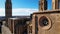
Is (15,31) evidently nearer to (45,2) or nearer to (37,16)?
(37,16)

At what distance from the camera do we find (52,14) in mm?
7621

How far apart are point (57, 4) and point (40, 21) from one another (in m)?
8.25

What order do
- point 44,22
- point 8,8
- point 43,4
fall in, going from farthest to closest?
point 8,8 < point 43,4 < point 44,22

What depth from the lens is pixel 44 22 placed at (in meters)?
8.38

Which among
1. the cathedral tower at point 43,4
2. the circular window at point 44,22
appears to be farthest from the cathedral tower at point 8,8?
the circular window at point 44,22

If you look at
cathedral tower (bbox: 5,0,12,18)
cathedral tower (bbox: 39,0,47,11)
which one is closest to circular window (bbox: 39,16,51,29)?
cathedral tower (bbox: 39,0,47,11)

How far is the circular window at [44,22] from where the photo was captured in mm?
7988

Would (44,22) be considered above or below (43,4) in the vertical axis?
below

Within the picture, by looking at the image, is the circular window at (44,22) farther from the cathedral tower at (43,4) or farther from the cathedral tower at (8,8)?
the cathedral tower at (8,8)

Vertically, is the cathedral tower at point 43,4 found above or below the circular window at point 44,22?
above

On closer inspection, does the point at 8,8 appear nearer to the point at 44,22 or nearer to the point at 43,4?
the point at 43,4

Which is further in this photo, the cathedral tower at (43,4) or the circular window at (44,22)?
the cathedral tower at (43,4)

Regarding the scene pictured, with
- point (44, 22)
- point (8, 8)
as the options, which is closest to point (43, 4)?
point (44, 22)

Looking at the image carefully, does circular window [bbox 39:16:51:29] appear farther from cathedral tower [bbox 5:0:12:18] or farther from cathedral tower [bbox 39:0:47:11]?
cathedral tower [bbox 5:0:12:18]
